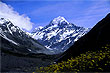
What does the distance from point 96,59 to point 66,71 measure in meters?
2.85

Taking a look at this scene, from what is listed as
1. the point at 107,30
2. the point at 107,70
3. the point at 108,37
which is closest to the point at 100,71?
the point at 107,70

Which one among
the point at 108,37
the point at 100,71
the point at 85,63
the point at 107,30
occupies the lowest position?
the point at 100,71

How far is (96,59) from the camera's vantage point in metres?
12.9

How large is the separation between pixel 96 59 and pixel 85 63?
46.2 inches

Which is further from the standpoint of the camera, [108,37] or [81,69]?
[108,37]

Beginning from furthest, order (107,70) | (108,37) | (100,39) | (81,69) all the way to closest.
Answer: (100,39) < (108,37) < (81,69) < (107,70)

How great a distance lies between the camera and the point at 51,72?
39.9 ft

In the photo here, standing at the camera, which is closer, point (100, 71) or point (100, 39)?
point (100, 71)

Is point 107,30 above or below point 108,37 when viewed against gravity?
above

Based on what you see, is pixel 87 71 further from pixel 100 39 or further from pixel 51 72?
pixel 100 39

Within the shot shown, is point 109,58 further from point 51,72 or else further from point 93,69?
point 51,72

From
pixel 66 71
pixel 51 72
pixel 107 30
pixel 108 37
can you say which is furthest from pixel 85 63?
pixel 107 30

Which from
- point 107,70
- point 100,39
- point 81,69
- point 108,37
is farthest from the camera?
point 100,39

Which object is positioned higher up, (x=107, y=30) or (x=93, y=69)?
(x=107, y=30)
